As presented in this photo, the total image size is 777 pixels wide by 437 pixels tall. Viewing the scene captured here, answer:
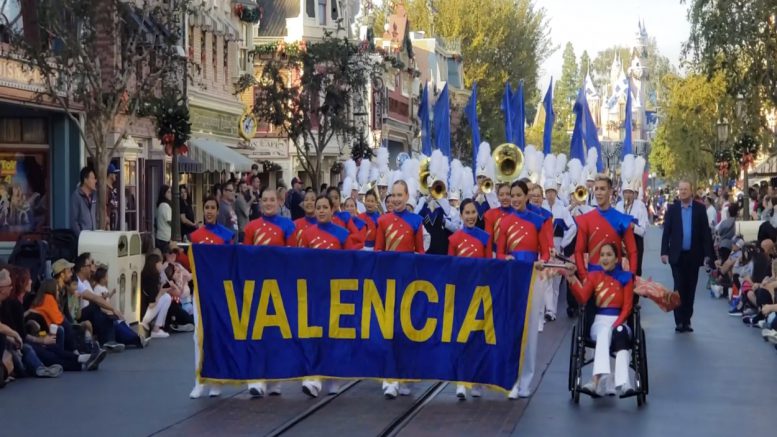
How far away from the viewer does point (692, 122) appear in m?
67.4

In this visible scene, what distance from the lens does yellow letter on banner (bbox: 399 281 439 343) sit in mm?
13578

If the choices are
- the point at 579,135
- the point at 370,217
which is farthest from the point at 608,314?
the point at 579,135

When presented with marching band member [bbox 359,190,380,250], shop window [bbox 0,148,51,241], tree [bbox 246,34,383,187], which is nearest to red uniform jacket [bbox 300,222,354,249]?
marching band member [bbox 359,190,380,250]

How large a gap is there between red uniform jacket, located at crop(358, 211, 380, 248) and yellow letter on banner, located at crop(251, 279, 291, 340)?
4536 mm

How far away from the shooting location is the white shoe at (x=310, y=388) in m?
13.4

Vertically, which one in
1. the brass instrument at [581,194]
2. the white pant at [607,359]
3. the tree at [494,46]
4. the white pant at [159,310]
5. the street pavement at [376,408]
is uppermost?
the tree at [494,46]

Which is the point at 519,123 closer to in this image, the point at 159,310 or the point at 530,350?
the point at 159,310

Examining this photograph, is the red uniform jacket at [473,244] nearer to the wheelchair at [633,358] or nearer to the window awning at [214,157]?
the wheelchair at [633,358]

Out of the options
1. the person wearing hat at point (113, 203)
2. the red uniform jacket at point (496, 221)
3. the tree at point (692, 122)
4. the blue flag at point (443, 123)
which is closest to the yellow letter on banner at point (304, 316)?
the red uniform jacket at point (496, 221)

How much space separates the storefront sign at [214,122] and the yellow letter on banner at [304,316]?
31008 mm

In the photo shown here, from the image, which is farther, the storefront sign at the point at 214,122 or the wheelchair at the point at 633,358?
the storefront sign at the point at 214,122

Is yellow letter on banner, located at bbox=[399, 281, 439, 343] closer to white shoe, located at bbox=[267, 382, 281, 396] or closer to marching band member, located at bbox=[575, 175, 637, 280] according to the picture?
white shoe, located at bbox=[267, 382, 281, 396]

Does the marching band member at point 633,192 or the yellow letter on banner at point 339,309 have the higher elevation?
the marching band member at point 633,192

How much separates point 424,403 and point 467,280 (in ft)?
3.83
